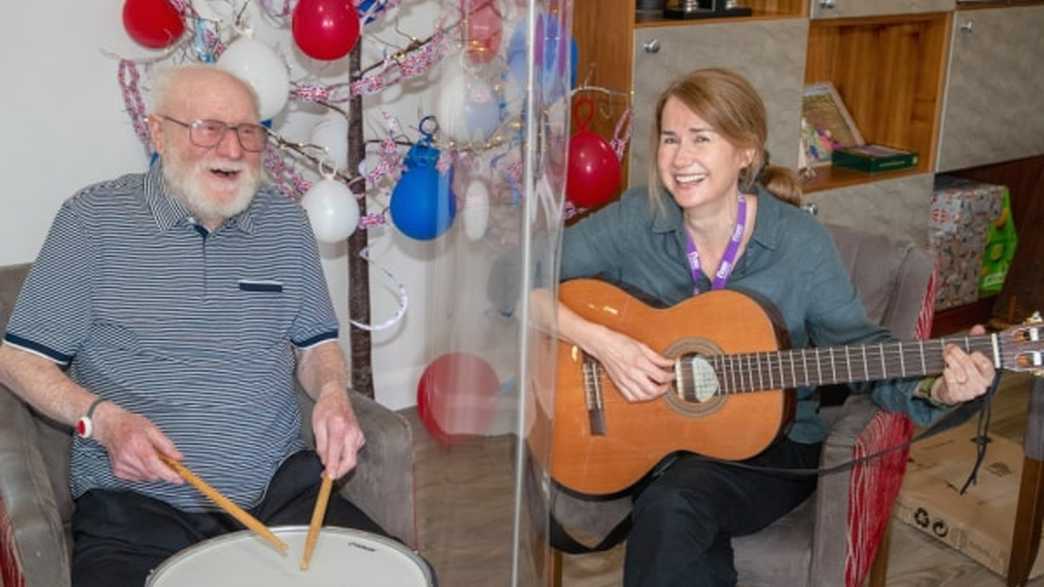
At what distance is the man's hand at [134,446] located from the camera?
1531mm

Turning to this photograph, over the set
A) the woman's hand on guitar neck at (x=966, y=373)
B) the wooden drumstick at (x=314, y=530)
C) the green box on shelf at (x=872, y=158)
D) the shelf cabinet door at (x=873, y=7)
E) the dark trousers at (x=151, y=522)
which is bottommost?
the dark trousers at (x=151, y=522)

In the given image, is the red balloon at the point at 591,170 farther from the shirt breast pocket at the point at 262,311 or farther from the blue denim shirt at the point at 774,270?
the shirt breast pocket at the point at 262,311

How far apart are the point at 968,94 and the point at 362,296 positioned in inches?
77.6

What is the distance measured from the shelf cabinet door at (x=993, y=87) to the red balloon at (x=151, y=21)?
225 centimetres

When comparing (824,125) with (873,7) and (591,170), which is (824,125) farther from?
(591,170)

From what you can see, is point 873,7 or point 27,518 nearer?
point 27,518

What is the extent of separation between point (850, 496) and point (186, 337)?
101cm

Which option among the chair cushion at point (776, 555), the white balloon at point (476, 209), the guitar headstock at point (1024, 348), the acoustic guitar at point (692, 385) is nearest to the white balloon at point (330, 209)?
the acoustic guitar at point (692, 385)

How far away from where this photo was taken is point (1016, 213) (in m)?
4.01

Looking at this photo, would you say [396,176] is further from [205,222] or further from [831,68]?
[831,68]

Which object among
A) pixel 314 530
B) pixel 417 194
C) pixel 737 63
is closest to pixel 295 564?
pixel 314 530

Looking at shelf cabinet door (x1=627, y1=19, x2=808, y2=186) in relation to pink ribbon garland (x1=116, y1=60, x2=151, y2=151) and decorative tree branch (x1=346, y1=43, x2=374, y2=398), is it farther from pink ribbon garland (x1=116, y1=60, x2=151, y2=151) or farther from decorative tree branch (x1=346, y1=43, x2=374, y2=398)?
pink ribbon garland (x1=116, y1=60, x2=151, y2=151)

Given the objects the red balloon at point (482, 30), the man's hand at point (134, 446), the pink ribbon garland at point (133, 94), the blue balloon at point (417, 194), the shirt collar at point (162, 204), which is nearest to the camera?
the red balloon at point (482, 30)

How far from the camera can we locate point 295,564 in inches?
54.5
